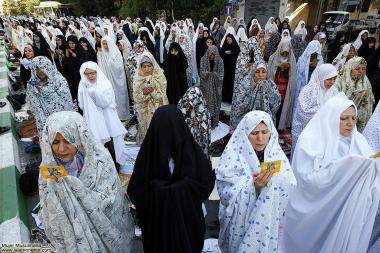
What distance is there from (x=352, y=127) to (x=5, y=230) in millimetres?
3650

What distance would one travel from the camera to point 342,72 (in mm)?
4707

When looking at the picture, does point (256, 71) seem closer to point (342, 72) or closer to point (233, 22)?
point (342, 72)

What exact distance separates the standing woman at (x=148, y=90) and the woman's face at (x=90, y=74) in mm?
793

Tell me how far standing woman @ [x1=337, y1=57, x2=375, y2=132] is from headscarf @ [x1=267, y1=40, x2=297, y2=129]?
109 centimetres

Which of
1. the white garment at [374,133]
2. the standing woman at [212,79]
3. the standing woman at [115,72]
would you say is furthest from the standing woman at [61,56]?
the white garment at [374,133]

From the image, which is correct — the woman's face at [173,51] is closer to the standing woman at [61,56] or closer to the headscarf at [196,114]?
the headscarf at [196,114]

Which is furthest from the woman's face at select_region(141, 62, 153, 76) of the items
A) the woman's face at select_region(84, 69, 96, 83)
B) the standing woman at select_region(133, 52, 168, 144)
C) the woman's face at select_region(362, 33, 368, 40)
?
the woman's face at select_region(362, 33, 368, 40)

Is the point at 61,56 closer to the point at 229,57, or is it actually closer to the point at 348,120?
the point at 229,57

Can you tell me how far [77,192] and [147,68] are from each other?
125 inches

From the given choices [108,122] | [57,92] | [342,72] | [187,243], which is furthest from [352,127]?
[57,92]

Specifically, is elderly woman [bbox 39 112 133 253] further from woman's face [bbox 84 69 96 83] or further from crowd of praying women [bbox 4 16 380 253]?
woman's face [bbox 84 69 96 83]

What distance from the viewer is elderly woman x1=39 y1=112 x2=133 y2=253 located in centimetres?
185

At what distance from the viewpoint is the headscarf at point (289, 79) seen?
5.44 m

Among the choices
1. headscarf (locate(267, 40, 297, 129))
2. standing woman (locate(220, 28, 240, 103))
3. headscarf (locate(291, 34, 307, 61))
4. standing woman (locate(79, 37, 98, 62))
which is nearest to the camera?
headscarf (locate(267, 40, 297, 129))
